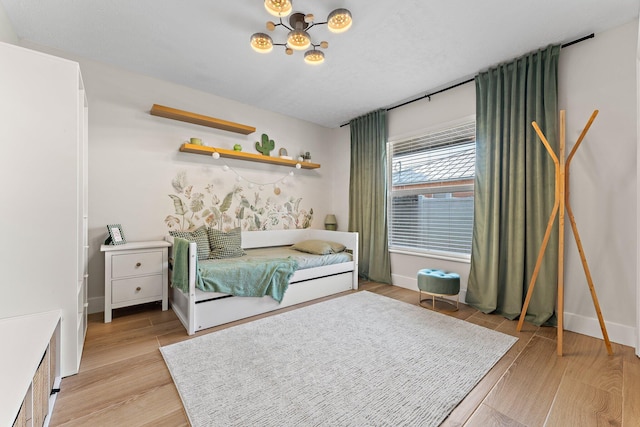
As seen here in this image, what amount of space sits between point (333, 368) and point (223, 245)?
180 centimetres

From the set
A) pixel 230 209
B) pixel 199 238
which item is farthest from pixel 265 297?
pixel 230 209

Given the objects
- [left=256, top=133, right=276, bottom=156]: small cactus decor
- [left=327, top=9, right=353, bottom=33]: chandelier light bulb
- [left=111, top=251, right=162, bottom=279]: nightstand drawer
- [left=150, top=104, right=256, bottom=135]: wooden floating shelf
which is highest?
[left=327, top=9, right=353, bottom=33]: chandelier light bulb

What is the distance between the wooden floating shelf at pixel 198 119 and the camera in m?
2.77

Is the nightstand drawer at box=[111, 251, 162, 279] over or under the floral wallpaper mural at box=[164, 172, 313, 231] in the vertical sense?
under

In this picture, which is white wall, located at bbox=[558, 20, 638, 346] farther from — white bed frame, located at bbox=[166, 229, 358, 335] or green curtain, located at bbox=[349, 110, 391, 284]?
white bed frame, located at bbox=[166, 229, 358, 335]

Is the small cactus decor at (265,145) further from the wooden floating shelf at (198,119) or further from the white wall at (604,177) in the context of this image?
the white wall at (604,177)

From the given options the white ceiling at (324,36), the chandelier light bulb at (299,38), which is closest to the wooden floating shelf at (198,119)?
the white ceiling at (324,36)

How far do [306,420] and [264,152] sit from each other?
3077 mm

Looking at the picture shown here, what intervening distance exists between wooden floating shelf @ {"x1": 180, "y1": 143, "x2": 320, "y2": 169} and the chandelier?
4.49ft

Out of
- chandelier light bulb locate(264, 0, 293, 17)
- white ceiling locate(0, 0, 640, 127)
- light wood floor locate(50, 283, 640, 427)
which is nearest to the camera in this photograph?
light wood floor locate(50, 283, 640, 427)

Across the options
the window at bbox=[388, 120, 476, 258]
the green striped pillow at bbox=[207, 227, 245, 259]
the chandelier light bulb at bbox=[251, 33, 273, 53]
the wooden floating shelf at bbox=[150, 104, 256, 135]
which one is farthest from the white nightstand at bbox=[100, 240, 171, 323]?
the window at bbox=[388, 120, 476, 258]

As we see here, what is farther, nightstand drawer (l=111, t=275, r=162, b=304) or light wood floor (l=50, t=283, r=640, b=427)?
nightstand drawer (l=111, t=275, r=162, b=304)

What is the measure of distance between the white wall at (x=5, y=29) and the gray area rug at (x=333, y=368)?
8.09ft

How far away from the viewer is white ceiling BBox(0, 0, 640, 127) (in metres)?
1.83
